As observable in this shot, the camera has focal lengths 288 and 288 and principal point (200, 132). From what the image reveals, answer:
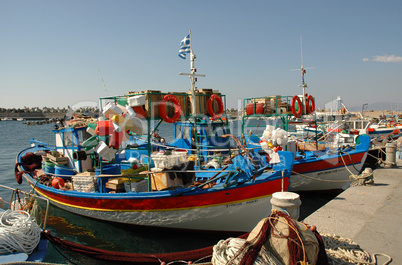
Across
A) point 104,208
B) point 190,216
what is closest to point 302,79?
point 190,216

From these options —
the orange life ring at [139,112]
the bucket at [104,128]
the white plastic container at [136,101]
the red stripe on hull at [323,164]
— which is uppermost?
A: the white plastic container at [136,101]

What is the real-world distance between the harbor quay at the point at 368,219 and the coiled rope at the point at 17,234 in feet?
19.4

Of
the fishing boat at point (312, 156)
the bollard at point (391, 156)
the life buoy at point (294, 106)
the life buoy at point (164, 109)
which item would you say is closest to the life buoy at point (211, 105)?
the life buoy at point (164, 109)

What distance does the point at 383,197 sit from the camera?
8203 millimetres

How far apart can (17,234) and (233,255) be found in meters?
4.62

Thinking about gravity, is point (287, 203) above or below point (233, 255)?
above

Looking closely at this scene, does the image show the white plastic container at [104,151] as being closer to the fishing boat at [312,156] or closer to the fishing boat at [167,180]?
the fishing boat at [167,180]

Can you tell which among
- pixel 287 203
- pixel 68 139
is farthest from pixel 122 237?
pixel 287 203

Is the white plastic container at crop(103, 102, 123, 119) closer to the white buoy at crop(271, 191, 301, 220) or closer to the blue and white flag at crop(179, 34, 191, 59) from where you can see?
the blue and white flag at crop(179, 34, 191, 59)

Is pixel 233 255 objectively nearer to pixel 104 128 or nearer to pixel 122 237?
pixel 104 128

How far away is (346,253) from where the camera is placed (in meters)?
4.65

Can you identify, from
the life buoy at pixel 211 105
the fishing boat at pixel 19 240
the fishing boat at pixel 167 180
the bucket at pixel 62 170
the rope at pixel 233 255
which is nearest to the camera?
the rope at pixel 233 255

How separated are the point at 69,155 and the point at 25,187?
7.13 m

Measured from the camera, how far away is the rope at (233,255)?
3.50m
